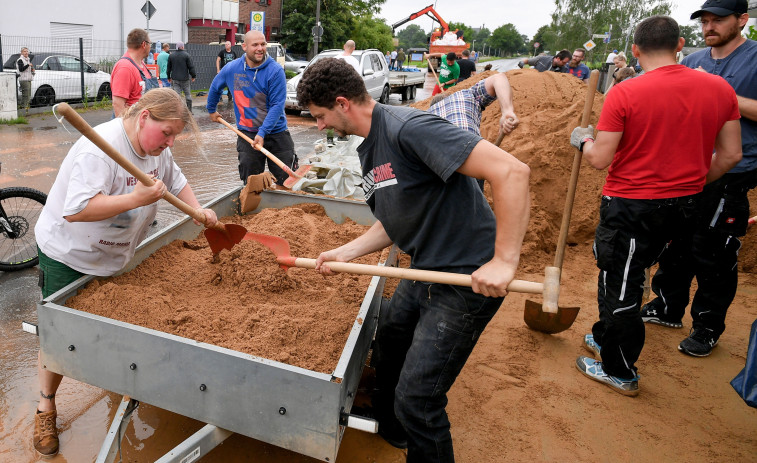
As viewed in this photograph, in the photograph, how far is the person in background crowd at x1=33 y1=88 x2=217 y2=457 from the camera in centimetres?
238

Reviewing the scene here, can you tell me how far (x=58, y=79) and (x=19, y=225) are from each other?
1072 centimetres

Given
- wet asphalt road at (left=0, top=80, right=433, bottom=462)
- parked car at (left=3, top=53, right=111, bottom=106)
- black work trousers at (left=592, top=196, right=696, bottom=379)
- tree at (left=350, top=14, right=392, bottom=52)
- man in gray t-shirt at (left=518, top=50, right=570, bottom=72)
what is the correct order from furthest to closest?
tree at (left=350, top=14, right=392, bottom=52)
parked car at (left=3, top=53, right=111, bottom=106)
man in gray t-shirt at (left=518, top=50, right=570, bottom=72)
black work trousers at (left=592, top=196, right=696, bottom=379)
wet asphalt road at (left=0, top=80, right=433, bottom=462)

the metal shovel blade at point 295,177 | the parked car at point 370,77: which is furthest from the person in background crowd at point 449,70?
the metal shovel blade at point 295,177

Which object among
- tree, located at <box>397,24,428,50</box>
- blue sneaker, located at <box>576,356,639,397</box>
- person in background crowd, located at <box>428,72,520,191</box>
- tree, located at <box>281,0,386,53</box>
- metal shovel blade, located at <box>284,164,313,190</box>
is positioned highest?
tree, located at <box>397,24,428,50</box>

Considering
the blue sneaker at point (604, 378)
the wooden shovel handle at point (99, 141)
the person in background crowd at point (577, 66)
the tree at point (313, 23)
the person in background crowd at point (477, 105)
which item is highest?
the tree at point (313, 23)

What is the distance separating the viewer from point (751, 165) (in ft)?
11.3

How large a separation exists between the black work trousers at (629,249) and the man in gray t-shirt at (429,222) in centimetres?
127

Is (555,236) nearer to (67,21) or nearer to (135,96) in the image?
(135,96)

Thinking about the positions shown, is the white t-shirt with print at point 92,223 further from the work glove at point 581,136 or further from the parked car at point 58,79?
the parked car at point 58,79

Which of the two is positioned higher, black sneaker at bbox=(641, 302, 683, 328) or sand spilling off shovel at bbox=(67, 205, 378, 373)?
sand spilling off shovel at bbox=(67, 205, 378, 373)

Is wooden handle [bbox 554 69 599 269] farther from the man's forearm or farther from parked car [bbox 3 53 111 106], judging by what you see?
parked car [bbox 3 53 111 106]

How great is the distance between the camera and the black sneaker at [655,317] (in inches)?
169

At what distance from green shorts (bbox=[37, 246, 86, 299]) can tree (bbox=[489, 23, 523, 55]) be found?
149829 mm

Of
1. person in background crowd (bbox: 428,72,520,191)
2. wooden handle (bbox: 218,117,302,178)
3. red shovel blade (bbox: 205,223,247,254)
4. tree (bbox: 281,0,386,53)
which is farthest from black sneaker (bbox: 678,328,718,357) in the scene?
tree (bbox: 281,0,386,53)
